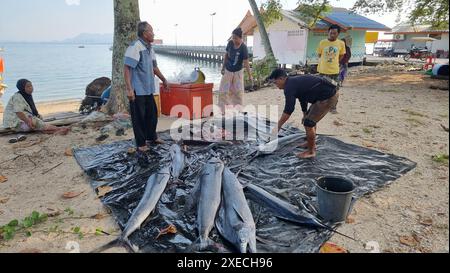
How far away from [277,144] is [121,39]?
4582 millimetres

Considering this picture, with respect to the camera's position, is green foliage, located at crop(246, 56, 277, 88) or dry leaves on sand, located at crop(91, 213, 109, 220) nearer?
dry leaves on sand, located at crop(91, 213, 109, 220)

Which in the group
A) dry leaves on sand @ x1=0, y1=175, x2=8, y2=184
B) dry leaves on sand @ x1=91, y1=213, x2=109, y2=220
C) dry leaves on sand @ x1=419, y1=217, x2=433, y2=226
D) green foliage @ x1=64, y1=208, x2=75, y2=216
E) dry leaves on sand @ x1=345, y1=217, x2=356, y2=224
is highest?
dry leaves on sand @ x1=419, y1=217, x2=433, y2=226

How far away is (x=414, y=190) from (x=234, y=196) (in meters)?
2.20

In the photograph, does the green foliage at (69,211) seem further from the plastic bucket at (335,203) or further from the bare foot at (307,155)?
the bare foot at (307,155)

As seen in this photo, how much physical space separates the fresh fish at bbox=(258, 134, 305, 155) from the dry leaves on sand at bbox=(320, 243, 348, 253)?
2.24m

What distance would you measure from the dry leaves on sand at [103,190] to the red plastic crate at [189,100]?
140 inches

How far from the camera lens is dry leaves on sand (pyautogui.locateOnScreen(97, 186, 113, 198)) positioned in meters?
3.64

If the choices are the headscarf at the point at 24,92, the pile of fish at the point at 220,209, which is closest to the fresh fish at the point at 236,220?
the pile of fish at the point at 220,209

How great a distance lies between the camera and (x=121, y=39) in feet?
23.4

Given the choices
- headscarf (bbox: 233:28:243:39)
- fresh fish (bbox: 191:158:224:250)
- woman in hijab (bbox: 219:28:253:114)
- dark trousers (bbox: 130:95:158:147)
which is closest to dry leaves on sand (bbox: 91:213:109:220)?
fresh fish (bbox: 191:158:224:250)

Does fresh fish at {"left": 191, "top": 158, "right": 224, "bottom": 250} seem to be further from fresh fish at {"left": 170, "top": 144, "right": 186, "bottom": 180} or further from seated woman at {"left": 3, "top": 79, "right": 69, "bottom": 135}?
seated woman at {"left": 3, "top": 79, "right": 69, "bottom": 135}

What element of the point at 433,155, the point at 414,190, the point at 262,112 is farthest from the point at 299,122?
the point at 414,190

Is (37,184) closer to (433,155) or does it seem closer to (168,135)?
(168,135)

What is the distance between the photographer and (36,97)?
68.9ft
